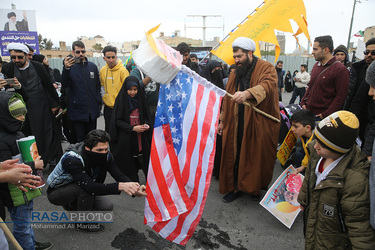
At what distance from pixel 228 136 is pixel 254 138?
356mm

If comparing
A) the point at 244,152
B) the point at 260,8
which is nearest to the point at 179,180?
the point at 244,152

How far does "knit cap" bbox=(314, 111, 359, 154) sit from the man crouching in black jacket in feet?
5.19

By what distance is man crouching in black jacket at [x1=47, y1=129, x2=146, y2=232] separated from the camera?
2.62 m

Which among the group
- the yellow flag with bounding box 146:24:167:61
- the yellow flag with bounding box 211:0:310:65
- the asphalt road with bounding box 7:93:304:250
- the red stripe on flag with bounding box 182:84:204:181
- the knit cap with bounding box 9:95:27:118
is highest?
the yellow flag with bounding box 211:0:310:65

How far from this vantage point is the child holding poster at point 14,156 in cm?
220

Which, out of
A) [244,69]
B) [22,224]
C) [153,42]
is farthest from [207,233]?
[153,42]

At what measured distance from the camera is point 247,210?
3492 millimetres

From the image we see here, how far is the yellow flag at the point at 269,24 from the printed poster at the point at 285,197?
5.50 feet

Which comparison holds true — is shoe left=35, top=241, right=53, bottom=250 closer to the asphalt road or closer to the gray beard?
the asphalt road

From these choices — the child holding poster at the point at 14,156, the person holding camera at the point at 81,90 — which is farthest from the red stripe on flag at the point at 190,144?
the person holding camera at the point at 81,90

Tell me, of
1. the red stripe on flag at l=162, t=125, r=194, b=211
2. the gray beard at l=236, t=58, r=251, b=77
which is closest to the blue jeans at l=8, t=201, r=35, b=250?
the red stripe on flag at l=162, t=125, r=194, b=211

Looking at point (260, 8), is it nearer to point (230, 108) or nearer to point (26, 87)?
point (230, 108)

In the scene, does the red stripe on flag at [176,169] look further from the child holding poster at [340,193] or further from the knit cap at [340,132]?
the knit cap at [340,132]

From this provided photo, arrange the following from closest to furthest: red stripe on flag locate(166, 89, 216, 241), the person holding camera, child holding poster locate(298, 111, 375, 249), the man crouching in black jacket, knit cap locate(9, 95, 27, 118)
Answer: child holding poster locate(298, 111, 375, 249) → red stripe on flag locate(166, 89, 216, 241) → knit cap locate(9, 95, 27, 118) → the man crouching in black jacket → the person holding camera
